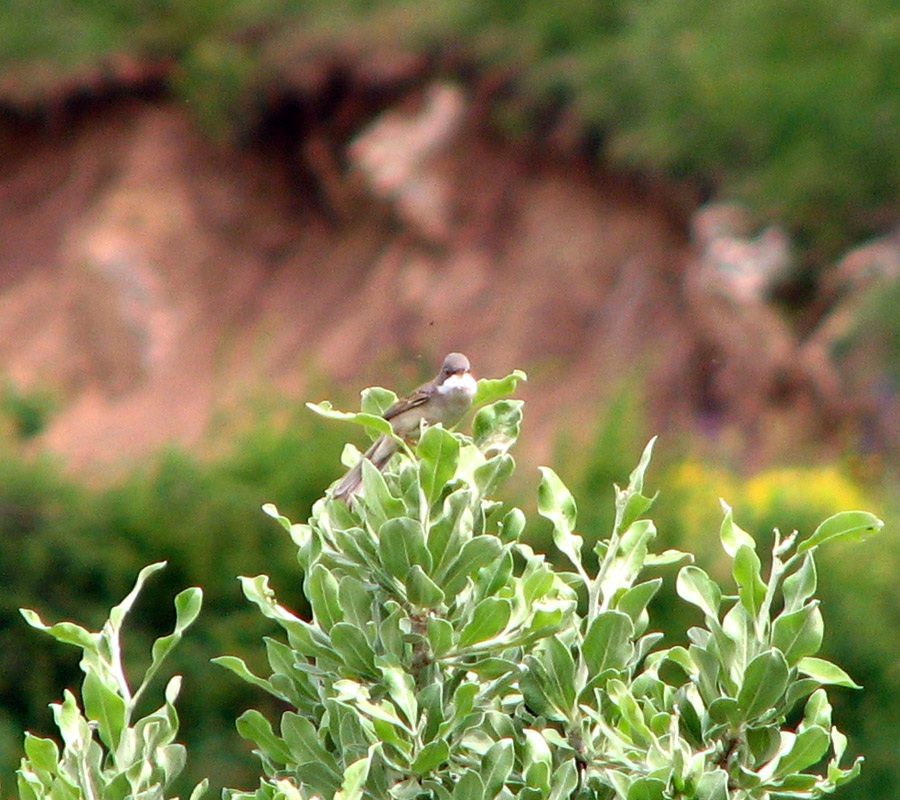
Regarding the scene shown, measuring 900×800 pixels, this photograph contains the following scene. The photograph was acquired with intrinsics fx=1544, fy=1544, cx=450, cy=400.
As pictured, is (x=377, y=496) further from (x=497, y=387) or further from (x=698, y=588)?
(x=698, y=588)

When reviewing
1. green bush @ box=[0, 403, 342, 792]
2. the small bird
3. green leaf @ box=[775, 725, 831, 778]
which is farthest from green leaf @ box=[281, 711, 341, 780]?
green bush @ box=[0, 403, 342, 792]

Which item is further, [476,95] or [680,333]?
[476,95]

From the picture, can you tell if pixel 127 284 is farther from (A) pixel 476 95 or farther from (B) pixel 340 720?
(B) pixel 340 720

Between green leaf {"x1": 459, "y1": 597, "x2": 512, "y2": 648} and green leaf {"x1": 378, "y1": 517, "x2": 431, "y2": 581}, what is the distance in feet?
0.51

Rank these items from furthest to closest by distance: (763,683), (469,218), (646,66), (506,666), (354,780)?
(469,218)
(646,66)
(506,666)
(763,683)
(354,780)

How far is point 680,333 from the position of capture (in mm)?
21359

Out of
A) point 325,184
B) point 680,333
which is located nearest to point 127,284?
point 325,184

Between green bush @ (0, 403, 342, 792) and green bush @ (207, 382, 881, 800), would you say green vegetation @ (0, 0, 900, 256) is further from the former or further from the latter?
green bush @ (207, 382, 881, 800)

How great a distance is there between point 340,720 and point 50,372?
2015cm

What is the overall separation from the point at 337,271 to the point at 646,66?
5.96 metres

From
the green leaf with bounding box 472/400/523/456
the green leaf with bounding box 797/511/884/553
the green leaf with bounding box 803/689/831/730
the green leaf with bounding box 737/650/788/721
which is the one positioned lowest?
the green leaf with bounding box 803/689/831/730

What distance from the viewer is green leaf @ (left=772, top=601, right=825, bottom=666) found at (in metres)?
3.27

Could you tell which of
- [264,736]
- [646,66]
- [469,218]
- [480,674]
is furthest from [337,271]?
[480,674]

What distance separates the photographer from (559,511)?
3.67 meters
